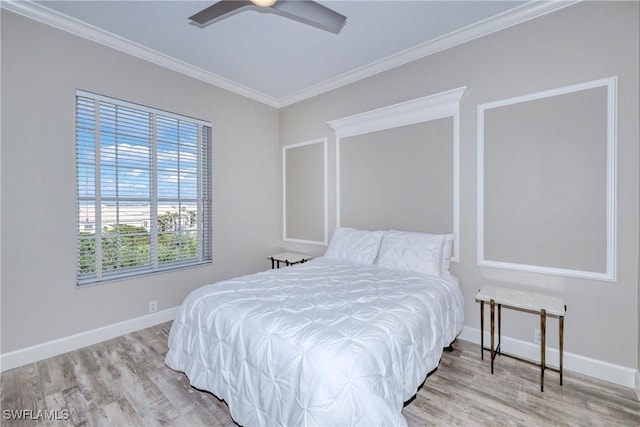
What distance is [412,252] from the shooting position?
276 centimetres

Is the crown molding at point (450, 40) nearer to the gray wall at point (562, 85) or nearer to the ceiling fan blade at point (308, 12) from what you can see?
the gray wall at point (562, 85)

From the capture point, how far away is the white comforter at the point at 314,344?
4.28 ft

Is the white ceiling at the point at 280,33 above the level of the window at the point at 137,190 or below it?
above

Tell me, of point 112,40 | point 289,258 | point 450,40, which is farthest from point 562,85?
point 112,40

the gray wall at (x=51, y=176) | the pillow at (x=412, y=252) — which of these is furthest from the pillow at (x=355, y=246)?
the gray wall at (x=51, y=176)

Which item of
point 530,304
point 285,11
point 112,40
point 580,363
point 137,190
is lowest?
point 580,363

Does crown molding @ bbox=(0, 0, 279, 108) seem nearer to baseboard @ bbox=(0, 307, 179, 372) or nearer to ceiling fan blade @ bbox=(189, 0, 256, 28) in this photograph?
ceiling fan blade @ bbox=(189, 0, 256, 28)

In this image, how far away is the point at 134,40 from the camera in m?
2.88

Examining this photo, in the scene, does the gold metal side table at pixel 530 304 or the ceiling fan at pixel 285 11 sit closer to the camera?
the ceiling fan at pixel 285 11

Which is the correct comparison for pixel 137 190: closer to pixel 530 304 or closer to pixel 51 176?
pixel 51 176

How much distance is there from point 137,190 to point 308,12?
2.50 meters

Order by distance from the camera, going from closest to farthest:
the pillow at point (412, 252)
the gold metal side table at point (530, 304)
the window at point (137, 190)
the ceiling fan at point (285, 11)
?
the ceiling fan at point (285, 11), the gold metal side table at point (530, 304), the pillow at point (412, 252), the window at point (137, 190)

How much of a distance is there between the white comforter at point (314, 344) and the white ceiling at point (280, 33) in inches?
92.1

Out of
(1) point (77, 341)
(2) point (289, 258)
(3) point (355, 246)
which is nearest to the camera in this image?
(1) point (77, 341)
